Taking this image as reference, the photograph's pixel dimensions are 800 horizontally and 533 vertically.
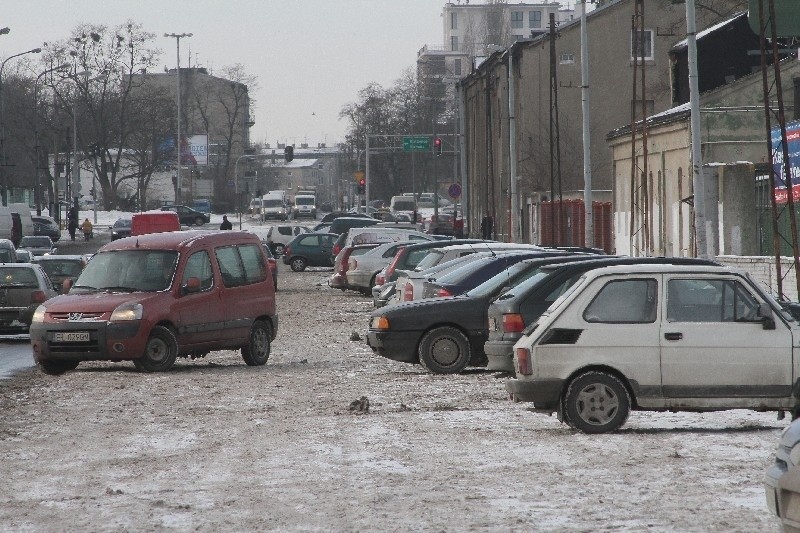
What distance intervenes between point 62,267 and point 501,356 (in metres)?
20.0

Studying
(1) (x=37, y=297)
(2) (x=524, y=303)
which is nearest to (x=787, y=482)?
(2) (x=524, y=303)

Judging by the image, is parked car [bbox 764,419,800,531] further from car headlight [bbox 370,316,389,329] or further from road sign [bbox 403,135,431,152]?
road sign [bbox 403,135,431,152]

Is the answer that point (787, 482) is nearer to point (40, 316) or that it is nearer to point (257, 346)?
point (40, 316)

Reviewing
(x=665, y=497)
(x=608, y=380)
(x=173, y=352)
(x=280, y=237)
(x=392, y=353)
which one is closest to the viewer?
(x=665, y=497)

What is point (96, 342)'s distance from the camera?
1916 cm

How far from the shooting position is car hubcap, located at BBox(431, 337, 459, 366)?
18625mm

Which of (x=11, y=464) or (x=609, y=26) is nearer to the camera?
(x=11, y=464)

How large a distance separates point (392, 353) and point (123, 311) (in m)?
3.47

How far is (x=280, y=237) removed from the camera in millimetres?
74125

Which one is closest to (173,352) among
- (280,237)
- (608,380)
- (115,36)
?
(608,380)

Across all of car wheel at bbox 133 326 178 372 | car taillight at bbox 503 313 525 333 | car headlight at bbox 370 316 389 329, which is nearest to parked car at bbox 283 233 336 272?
car wheel at bbox 133 326 178 372

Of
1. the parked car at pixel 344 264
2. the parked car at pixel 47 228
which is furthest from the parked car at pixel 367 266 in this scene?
the parked car at pixel 47 228

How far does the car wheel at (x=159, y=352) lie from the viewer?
19562mm

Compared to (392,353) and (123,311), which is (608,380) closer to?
(392,353)
